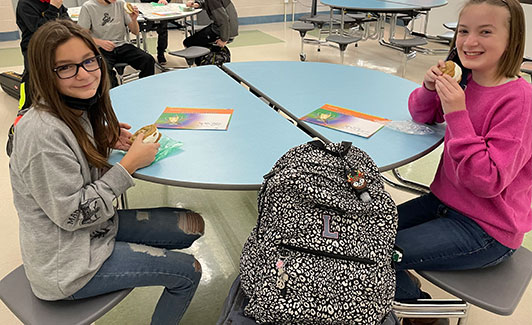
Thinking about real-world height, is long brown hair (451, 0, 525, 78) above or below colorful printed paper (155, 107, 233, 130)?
above

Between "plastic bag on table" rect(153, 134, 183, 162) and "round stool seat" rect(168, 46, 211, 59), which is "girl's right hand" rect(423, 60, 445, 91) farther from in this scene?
"round stool seat" rect(168, 46, 211, 59)

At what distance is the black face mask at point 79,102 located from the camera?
1.33 m

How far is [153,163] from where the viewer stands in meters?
1.53

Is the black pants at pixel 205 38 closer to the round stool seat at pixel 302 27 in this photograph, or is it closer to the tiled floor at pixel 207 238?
the round stool seat at pixel 302 27

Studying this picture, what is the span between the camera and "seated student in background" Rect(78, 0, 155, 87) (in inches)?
147

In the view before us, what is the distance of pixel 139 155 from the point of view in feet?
4.78

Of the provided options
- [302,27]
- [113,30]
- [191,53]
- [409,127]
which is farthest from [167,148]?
[302,27]

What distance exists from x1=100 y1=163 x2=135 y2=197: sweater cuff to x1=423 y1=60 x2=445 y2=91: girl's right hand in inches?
44.8

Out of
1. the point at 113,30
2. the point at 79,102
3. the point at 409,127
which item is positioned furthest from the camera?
the point at 113,30

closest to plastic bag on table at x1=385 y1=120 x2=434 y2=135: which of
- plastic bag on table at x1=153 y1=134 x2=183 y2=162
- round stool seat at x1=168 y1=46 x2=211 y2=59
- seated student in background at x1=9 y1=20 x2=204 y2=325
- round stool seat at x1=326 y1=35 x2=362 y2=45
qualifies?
plastic bag on table at x1=153 y1=134 x2=183 y2=162

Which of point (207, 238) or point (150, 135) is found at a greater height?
point (150, 135)

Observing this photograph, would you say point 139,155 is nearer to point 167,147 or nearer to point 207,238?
point 167,147

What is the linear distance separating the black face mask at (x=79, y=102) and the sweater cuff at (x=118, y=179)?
0.68 feet

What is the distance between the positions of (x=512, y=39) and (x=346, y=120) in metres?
0.68
